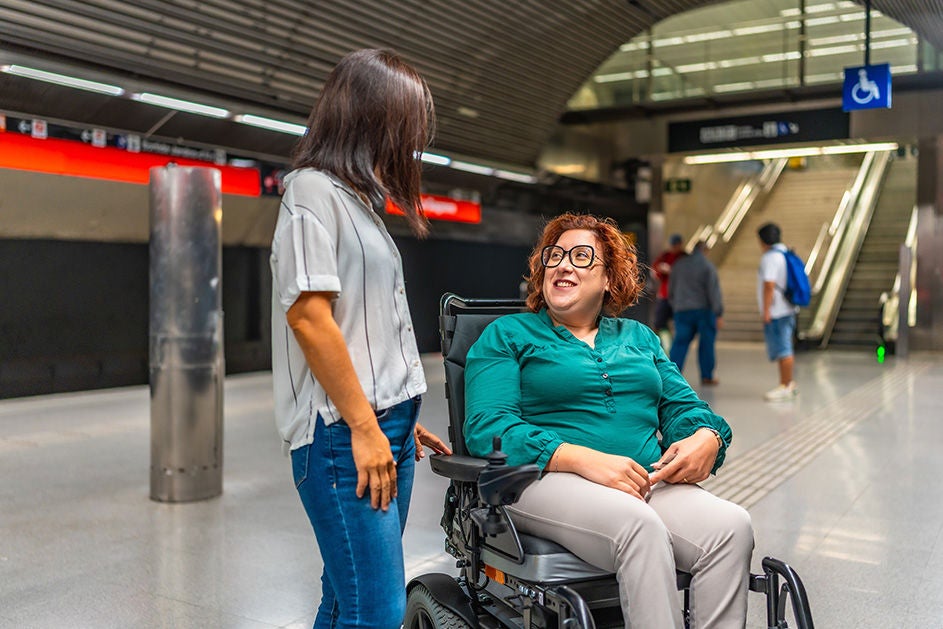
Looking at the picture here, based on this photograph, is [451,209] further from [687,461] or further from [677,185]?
[687,461]

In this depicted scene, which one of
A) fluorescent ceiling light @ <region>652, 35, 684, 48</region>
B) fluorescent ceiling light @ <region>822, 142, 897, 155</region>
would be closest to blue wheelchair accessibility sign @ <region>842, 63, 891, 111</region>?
fluorescent ceiling light @ <region>822, 142, 897, 155</region>

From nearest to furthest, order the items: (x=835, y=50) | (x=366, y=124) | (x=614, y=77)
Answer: (x=366, y=124) → (x=835, y=50) → (x=614, y=77)

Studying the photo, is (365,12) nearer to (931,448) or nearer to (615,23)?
(615,23)

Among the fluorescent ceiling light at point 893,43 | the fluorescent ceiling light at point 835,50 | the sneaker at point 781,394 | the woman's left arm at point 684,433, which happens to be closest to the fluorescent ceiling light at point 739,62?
the fluorescent ceiling light at point 835,50

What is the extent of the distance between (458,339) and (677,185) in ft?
47.6

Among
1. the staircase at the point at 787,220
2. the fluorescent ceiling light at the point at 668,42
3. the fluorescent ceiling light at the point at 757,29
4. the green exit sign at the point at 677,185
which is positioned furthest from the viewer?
the staircase at the point at 787,220

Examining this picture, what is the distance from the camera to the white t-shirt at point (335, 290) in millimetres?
1509

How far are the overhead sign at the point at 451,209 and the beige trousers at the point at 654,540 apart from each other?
9.14m

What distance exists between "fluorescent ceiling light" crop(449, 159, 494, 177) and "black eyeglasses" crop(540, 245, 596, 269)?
8.12 m

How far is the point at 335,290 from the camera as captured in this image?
150cm

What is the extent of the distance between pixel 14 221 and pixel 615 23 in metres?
6.29

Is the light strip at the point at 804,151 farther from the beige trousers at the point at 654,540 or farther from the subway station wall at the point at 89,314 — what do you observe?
the beige trousers at the point at 654,540

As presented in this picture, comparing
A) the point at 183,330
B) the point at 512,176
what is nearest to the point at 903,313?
the point at 512,176

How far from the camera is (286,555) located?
3410 millimetres
